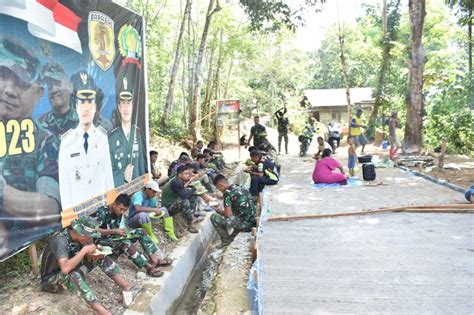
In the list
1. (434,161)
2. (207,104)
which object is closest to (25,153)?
(434,161)

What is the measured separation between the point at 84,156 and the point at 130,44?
208 cm

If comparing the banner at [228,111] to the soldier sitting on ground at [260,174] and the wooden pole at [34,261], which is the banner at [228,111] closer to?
the soldier sitting on ground at [260,174]

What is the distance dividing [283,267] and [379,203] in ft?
9.88

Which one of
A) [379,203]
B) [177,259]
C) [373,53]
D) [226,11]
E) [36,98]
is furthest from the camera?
[373,53]

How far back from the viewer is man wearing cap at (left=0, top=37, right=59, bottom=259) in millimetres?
3521

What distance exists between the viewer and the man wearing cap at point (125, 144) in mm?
5621

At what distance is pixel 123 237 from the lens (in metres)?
4.48

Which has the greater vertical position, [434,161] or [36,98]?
[36,98]

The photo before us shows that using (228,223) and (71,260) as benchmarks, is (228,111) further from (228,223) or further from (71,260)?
(71,260)

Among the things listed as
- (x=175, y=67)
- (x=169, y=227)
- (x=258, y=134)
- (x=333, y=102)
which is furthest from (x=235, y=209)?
(x=333, y=102)

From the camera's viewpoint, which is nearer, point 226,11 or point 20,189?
point 20,189

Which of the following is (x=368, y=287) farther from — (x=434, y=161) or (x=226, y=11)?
(x=226, y=11)

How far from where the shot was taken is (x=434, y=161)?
10766mm

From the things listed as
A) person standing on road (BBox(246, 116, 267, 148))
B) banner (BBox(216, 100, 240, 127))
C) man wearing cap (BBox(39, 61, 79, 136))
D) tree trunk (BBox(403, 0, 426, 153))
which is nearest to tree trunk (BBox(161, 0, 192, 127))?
banner (BBox(216, 100, 240, 127))
